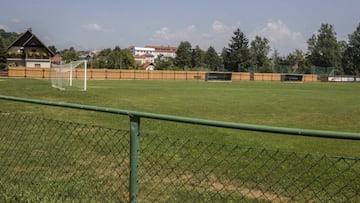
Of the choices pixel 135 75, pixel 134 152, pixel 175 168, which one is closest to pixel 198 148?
pixel 175 168

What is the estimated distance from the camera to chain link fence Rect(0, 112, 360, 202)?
17.7 ft

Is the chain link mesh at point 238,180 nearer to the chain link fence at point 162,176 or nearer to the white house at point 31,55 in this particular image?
the chain link fence at point 162,176

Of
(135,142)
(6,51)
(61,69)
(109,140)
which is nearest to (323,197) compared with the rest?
(135,142)

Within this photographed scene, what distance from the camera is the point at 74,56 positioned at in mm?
117812

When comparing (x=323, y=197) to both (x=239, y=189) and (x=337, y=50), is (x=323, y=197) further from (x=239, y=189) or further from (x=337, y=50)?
(x=337, y=50)

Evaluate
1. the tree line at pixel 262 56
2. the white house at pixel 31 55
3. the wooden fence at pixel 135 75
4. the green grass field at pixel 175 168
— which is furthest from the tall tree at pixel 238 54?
the green grass field at pixel 175 168

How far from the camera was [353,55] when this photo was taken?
119 meters

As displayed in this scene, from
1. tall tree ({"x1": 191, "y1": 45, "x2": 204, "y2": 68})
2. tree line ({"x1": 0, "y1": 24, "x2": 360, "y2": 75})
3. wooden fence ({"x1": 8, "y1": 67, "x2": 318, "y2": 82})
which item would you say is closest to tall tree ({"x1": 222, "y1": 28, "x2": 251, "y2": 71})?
tree line ({"x1": 0, "y1": 24, "x2": 360, "y2": 75})

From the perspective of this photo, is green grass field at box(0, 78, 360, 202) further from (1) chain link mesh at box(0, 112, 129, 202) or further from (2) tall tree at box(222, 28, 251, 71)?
(2) tall tree at box(222, 28, 251, 71)

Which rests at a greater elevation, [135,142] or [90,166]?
[135,142]

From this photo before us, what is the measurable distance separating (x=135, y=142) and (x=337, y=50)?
123m

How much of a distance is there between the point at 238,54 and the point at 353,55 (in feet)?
112

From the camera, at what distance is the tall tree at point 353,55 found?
387 ft

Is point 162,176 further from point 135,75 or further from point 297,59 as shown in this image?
point 297,59
